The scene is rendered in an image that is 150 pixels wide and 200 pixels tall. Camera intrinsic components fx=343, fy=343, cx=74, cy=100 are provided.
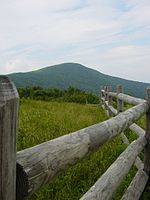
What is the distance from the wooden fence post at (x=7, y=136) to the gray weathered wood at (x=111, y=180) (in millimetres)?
963

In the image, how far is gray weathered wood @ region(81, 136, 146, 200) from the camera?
2.03m

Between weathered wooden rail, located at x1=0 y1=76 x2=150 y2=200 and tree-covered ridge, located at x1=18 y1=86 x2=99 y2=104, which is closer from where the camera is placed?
weathered wooden rail, located at x1=0 y1=76 x2=150 y2=200

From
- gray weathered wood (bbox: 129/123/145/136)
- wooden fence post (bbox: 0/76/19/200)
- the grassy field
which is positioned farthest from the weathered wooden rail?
gray weathered wood (bbox: 129/123/145/136)

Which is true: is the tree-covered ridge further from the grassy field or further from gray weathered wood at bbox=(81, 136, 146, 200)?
gray weathered wood at bbox=(81, 136, 146, 200)

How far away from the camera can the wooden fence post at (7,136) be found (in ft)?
3.03

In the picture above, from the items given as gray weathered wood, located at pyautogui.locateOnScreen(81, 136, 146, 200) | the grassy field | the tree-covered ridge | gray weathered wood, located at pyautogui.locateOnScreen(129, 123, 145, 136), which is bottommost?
the tree-covered ridge

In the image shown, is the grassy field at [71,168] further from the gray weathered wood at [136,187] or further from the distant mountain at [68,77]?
the distant mountain at [68,77]

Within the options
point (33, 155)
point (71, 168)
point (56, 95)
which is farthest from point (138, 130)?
point (56, 95)

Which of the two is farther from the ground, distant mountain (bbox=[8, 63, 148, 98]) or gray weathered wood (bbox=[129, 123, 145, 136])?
gray weathered wood (bbox=[129, 123, 145, 136])

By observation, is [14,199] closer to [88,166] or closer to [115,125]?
[115,125]

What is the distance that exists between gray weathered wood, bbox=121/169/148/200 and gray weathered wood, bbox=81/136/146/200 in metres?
0.28

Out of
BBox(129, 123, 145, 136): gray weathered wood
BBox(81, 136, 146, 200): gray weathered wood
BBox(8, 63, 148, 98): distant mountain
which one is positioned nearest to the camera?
BBox(81, 136, 146, 200): gray weathered wood

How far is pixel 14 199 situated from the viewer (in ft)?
3.40

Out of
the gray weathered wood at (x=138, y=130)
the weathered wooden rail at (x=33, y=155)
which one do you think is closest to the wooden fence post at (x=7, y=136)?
the weathered wooden rail at (x=33, y=155)
